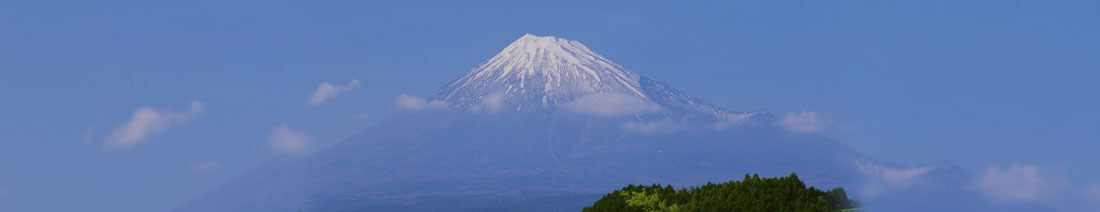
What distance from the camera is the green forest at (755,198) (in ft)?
52.6

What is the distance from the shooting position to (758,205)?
16266 mm

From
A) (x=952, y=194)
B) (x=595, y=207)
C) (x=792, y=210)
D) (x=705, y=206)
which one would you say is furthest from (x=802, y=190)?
(x=595, y=207)

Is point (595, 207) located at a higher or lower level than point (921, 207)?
A: higher

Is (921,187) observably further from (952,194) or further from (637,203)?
(637,203)

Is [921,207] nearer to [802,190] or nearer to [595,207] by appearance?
Result: [802,190]

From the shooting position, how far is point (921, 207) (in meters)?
13.0

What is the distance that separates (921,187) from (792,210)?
2279mm

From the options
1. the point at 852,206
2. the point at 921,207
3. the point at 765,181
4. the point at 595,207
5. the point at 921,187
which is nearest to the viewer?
the point at 921,207

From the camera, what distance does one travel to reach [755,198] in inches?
653

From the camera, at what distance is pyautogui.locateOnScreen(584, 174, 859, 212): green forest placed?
1603cm

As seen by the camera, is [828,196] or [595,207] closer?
[828,196]

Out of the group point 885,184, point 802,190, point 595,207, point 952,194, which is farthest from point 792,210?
point 595,207

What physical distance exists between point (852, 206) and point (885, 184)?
1.12 m

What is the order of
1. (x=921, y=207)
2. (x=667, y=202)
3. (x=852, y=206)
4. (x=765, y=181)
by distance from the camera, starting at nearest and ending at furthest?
(x=921, y=207)
(x=852, y=206)
(x=765, y=181)
(x=667, y=202)
